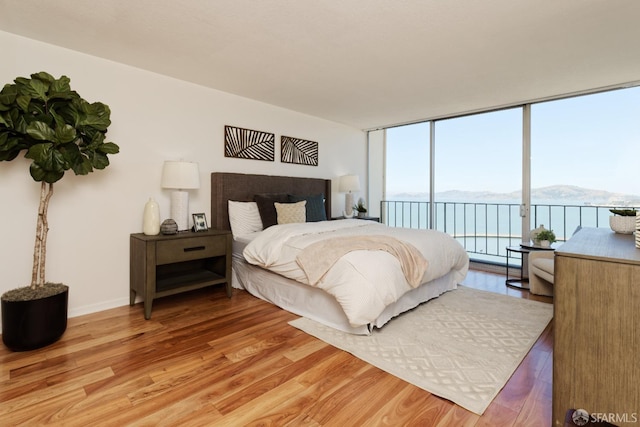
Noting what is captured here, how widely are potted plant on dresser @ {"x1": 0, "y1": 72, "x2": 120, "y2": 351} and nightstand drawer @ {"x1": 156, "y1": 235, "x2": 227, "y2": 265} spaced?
732mm

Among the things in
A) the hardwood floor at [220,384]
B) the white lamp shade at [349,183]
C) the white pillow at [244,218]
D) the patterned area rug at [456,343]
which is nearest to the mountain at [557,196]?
the white lamp shade at [349,183]

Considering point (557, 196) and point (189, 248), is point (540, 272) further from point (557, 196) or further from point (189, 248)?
point (189, 248)

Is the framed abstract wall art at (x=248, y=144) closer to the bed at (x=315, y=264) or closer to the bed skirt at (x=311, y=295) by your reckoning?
the bed at (x=315, y=264)

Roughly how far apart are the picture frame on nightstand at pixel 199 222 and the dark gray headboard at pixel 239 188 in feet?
1.01

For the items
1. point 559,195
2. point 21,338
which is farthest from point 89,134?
point 559,195

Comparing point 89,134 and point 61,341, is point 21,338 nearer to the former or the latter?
point 61,341

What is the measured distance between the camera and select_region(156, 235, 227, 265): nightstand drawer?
109 inches

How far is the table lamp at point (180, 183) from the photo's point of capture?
3010mm

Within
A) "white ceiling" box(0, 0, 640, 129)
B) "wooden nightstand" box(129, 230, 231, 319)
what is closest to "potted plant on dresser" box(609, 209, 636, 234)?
"white ceiling" box(0, 0, 640, 129)

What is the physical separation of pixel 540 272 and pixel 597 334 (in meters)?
2.48

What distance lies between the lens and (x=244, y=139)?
3920mm

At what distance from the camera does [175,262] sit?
9.82ft

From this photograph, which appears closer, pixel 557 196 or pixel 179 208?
pixel 179 208

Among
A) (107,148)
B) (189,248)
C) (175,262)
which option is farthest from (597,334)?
(107,148)
